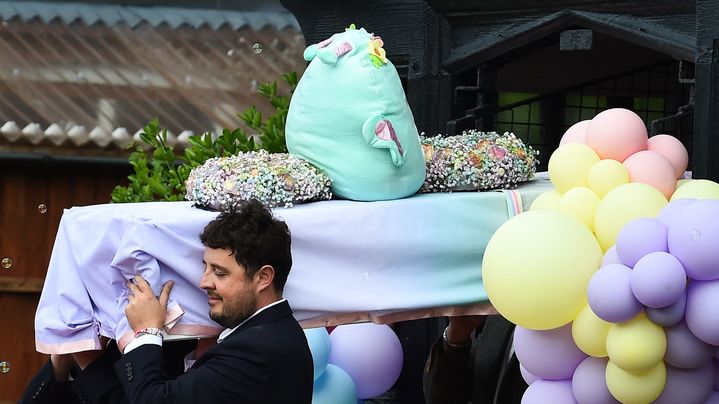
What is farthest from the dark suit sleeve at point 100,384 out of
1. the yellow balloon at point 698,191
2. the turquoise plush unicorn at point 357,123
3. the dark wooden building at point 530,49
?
the dark wooden building at point 530,49

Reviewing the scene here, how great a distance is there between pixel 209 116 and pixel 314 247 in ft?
14.3

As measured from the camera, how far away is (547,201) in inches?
167

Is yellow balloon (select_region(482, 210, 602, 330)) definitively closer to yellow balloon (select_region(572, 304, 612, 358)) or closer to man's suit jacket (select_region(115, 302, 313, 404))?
yellow balloon (select_region(572, 304, 612, 358))

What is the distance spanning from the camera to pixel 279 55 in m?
8.47

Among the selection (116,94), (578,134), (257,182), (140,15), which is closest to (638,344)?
(578,134)

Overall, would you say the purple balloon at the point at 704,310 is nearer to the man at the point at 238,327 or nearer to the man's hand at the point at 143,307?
the man at the point at 238,327

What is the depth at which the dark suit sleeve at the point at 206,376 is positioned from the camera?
3.77m

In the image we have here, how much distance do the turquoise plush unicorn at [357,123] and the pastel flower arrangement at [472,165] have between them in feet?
0.69

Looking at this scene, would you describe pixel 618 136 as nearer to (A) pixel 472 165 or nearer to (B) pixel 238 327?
(A) pixel 472 165

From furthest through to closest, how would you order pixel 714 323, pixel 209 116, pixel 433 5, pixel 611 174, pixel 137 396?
pixel 209 116, pixel 433 5, pixel 611 174, pixel 137 396, pixel 714 323

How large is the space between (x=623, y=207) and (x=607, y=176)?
0.81 ft

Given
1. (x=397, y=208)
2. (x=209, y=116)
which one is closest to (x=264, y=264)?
(x=397, y=208)

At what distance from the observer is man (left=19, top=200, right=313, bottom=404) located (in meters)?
3.82

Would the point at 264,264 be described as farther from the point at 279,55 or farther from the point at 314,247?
the point at 279,55
